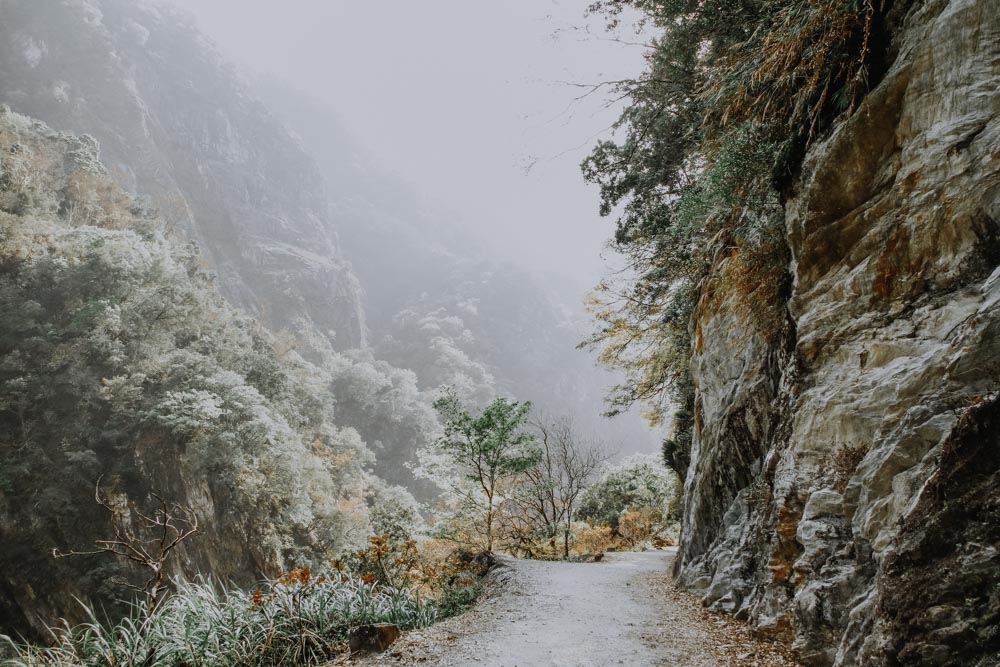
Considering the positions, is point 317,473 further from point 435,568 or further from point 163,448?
point 435,568

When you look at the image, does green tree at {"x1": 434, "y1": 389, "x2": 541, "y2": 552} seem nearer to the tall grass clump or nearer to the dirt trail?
the dirt trail

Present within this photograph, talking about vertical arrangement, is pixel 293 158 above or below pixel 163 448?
above

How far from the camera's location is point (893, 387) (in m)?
3.16

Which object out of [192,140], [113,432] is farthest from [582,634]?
[192,140]

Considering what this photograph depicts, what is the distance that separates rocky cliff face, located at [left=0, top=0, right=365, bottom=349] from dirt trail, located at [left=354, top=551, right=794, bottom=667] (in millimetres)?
47167

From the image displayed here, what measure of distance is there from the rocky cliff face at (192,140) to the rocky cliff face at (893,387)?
48.8 metres

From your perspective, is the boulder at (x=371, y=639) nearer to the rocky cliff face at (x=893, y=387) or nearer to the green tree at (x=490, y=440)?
the rocky cliff face at (x=893, y=387)

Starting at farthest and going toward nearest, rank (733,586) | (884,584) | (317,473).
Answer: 1. (317,473)
2. (733,586)
3. (884,584)

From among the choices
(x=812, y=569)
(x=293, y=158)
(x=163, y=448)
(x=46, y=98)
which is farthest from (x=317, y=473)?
(x=293, y=158)

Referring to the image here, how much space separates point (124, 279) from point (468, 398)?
41.9m

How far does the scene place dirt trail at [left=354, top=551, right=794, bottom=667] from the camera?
3717 millimetres

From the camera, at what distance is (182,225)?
45.1 metres

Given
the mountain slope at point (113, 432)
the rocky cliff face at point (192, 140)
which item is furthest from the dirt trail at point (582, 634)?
the rocky cliff face at point (192, 140)

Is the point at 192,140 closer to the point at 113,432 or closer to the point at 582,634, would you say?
the point at 113,432
